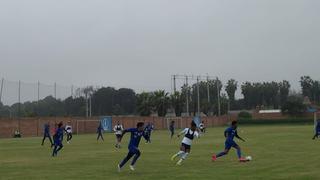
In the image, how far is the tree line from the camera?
276ft

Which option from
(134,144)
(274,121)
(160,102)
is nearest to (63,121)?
(160,102)

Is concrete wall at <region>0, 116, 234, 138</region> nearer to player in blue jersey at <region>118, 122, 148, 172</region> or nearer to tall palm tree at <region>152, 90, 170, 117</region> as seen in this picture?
tall palm tree at <region>152, 90, 170, 117</region>

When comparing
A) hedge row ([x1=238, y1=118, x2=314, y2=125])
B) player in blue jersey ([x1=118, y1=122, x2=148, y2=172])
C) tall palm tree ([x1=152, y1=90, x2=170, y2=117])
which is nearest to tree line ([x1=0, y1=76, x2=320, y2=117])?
tall palm tree ([x1=152, y1=90, x2=170, y2=117])

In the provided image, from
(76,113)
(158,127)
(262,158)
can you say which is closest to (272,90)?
(158,127)

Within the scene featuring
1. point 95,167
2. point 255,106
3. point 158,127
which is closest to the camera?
point 95,167

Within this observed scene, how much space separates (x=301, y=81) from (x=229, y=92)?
82.2ft

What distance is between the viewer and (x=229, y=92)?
194 meters

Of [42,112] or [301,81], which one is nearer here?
[42,112]

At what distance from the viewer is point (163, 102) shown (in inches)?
4838

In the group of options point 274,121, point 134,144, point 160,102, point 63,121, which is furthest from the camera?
point 160,102

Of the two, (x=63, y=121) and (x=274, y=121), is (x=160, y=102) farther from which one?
(x=63, y=121)

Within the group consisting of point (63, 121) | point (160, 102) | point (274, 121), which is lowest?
point (274, 121)

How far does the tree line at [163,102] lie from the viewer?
84.2 meters

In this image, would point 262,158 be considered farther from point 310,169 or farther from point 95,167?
point 95,167
